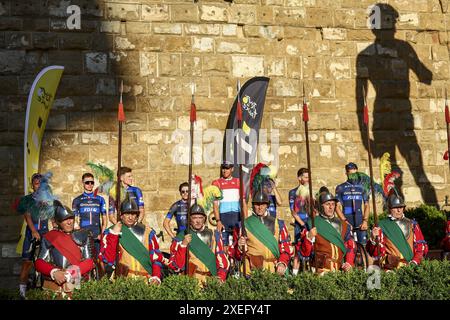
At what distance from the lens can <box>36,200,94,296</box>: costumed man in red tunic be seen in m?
8.94

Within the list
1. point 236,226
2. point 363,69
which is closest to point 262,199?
point 236,226

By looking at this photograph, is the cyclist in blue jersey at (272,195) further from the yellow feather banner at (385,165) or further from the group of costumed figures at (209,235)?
the yellow feather banner at (385,165)

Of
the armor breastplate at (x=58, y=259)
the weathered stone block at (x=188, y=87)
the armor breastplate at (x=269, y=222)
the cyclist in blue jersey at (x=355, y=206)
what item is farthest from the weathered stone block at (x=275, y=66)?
the armor breastplate at (x=58, y=259)

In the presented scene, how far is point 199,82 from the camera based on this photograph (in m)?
13.9

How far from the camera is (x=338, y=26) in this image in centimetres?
1481

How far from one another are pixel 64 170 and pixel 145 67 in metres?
1.98

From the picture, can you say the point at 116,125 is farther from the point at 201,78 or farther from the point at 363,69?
the point at 363,69

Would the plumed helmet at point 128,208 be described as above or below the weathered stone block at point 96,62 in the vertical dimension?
below

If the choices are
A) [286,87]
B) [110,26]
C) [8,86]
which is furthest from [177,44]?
[8,86]

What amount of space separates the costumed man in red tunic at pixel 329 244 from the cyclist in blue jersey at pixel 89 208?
2.85 meters

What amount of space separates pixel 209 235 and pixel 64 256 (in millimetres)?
1869

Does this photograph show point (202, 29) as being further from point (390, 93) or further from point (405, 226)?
point (405, 226)

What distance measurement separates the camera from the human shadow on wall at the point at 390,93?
14.9m

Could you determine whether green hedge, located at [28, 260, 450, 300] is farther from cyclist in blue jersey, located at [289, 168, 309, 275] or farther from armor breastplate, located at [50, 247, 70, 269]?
cyclist in blue jersey, located at [289, 168, 309, 275]
